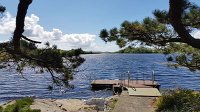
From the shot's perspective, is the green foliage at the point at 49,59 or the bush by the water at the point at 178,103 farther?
the bush by the water at the point at 178,103

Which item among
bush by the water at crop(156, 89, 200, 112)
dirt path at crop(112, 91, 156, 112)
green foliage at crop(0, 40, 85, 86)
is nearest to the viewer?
green foliage at crop(0, 40, 85, 86)

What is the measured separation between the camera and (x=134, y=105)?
727 inches

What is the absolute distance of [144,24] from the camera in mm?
11969

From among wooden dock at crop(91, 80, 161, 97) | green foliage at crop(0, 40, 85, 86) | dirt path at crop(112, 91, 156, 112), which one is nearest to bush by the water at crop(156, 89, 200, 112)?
dirt path at crop(112, 91, 156, 112)

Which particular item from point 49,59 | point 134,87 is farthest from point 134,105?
point 49,59

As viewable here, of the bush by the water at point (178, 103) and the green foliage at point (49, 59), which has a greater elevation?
the green foliage at point (49, 59)

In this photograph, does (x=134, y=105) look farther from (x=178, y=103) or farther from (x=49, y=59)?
(x=49, y=59)

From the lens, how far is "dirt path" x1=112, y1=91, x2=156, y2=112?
1711cm

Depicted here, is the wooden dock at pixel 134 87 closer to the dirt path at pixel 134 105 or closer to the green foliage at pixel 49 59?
the dirt path at pixel 134 105

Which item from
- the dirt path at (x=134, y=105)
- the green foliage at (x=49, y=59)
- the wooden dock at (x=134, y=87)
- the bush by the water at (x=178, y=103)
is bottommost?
the wooden dock at (x=134, y=87)

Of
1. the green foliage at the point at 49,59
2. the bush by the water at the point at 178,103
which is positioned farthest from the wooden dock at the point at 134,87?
the green foliage at the point at 49,59

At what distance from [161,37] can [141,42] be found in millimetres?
993

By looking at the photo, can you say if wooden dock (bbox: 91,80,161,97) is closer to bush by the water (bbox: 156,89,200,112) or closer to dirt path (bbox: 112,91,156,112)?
dirt path (bbox: 112,91,156,112)

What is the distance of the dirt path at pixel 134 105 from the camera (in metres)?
17.1
